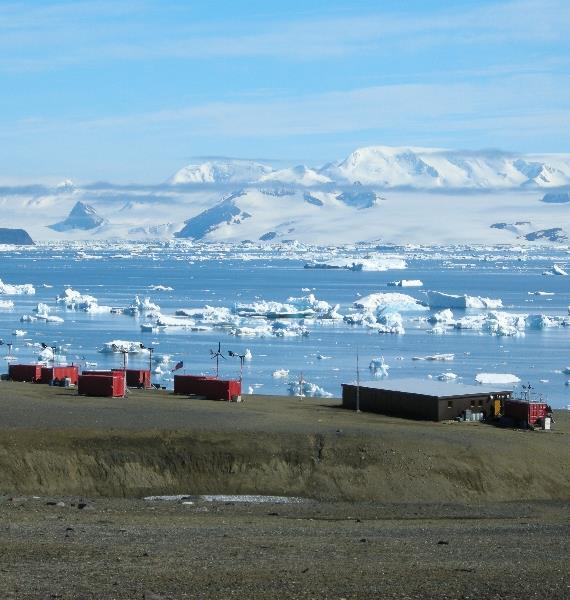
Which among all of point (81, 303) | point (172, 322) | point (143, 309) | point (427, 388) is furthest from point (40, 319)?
point (427, 388)

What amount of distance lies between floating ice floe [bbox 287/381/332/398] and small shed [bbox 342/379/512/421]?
711 cm

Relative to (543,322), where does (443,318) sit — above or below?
above

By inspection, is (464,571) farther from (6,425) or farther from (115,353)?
(115,353)

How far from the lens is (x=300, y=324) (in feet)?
217

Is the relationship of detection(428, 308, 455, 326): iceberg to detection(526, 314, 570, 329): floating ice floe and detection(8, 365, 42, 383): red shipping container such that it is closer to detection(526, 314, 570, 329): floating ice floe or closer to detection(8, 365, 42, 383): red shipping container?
detection(526, 314, 570, 329): floating ice floe

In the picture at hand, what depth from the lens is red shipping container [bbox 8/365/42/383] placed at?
3291 centimetres

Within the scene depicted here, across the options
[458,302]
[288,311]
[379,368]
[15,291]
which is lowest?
[379,368]

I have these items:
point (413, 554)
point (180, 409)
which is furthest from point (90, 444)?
point (413, 554)

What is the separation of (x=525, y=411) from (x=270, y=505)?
9.52 meters

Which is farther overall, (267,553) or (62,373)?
(62,373)

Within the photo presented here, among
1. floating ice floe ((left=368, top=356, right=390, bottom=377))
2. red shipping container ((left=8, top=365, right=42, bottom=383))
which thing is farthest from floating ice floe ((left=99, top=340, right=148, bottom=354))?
red shipping container ((left=8, top=365, right=42, bottom=383))

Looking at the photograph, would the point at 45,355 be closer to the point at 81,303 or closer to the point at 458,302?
the point at 81,303

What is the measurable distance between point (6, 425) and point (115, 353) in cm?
2561

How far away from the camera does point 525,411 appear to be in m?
27.2
